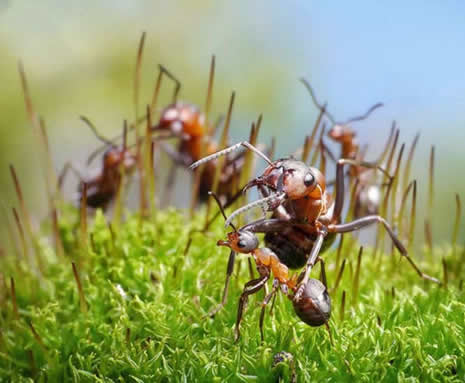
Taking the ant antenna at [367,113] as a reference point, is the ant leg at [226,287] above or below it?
below

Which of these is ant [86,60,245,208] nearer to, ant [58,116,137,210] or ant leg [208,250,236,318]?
ant [58,116,137,210]

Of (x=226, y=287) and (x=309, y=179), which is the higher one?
(x=309, y=179)

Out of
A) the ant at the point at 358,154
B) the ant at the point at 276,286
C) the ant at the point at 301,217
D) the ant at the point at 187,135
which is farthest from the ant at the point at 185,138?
the ant at the point at 276,286

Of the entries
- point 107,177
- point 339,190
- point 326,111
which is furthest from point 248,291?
point 107,177

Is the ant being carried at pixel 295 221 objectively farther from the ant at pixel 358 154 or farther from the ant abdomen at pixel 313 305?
the ant at pixel 358 154

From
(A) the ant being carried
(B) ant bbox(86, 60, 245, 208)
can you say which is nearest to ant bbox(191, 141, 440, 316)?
(A) the ant being carried

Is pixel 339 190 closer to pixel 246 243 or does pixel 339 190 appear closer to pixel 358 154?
pixel 246 243

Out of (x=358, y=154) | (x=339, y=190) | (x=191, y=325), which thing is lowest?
(x=191, y=325)
